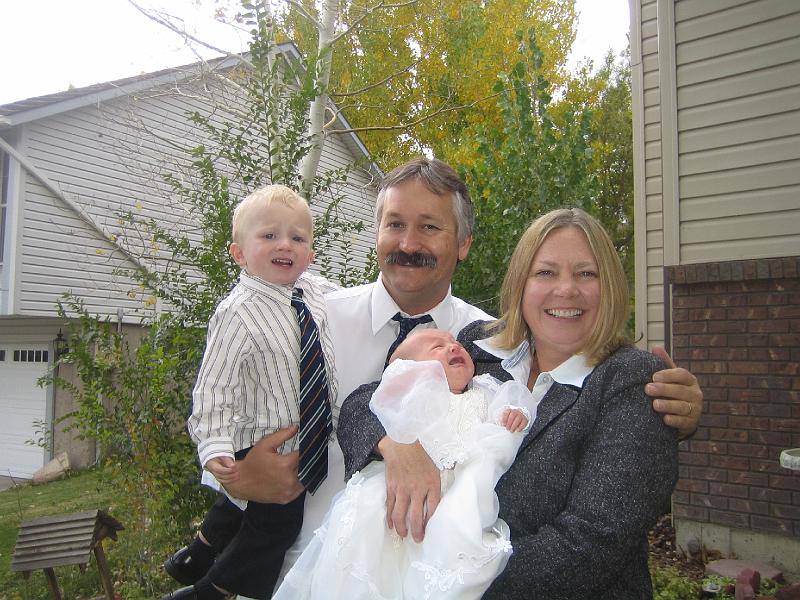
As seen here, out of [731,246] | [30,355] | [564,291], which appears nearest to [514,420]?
[564,291]

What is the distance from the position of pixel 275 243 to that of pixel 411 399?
0.96m

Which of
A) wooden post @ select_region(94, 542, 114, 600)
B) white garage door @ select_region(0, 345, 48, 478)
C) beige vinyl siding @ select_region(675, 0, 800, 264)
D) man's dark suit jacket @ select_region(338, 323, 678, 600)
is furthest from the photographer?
white garage door @ select_region(0, 345, 48, 478)

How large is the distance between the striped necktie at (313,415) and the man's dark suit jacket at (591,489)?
2.69 feet

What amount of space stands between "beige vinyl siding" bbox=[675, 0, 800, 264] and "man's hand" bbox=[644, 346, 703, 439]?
372 cm

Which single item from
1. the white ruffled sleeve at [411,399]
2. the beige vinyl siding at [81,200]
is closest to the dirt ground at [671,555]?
the white ruffled sleeve at [411,399]

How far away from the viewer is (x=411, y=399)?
189 cm

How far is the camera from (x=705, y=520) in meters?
4.91

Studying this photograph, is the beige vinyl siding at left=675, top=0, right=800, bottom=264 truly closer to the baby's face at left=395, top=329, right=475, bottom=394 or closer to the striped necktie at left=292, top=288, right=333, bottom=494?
the baby's face at left=395, top=329, right=475, bottom=394

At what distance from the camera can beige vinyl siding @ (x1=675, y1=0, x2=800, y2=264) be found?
4.74 metres

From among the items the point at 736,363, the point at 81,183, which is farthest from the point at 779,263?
the point at 81,183

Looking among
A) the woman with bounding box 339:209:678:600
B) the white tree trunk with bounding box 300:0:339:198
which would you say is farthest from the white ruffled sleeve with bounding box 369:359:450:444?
the white tree trunk with bounding box 300:0:339:198

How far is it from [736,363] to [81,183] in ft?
34.8

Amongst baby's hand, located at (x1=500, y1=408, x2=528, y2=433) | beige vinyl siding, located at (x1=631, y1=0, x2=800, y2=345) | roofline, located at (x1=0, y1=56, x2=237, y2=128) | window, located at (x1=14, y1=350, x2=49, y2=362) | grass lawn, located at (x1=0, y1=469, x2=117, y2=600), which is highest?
roofline, located at (x1=0, y1=56, x2=237, y2=128)

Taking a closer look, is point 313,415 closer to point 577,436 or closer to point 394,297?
point 394,297
